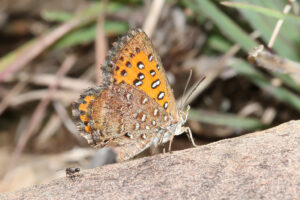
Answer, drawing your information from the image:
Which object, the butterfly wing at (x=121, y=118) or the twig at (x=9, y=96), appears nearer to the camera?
the butterfly wing at (x=121, y=118)

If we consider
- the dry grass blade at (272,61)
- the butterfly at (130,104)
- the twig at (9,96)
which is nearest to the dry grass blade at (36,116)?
the twig at (9,96)

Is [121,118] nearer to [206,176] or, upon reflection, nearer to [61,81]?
[206,176]

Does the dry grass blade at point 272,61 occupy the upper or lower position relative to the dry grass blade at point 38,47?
lower

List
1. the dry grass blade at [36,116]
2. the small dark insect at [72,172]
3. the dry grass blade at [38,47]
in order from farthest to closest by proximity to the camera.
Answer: the dry grass blade at [36,116], the dry grass blade at [38,47], the small dark insect at [72,172]

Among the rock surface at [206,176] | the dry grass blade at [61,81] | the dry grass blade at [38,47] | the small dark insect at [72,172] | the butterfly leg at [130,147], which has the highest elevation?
the dry grass blade at [38,47]

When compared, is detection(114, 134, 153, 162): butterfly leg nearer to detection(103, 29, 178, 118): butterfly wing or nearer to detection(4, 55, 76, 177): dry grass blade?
detection(103, 29, 178, 118): butterfly wing

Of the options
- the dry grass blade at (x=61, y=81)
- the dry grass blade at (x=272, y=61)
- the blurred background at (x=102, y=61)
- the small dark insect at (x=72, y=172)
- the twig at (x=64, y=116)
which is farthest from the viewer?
the twig at (x=64, y=116)

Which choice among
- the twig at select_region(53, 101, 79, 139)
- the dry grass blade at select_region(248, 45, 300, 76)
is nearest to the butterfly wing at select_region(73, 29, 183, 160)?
the dry grass blade at select_region(248, 45, 300, 76)

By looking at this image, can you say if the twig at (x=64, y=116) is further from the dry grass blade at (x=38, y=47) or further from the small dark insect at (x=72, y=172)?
the small dark insect at (x=72, y=172)
